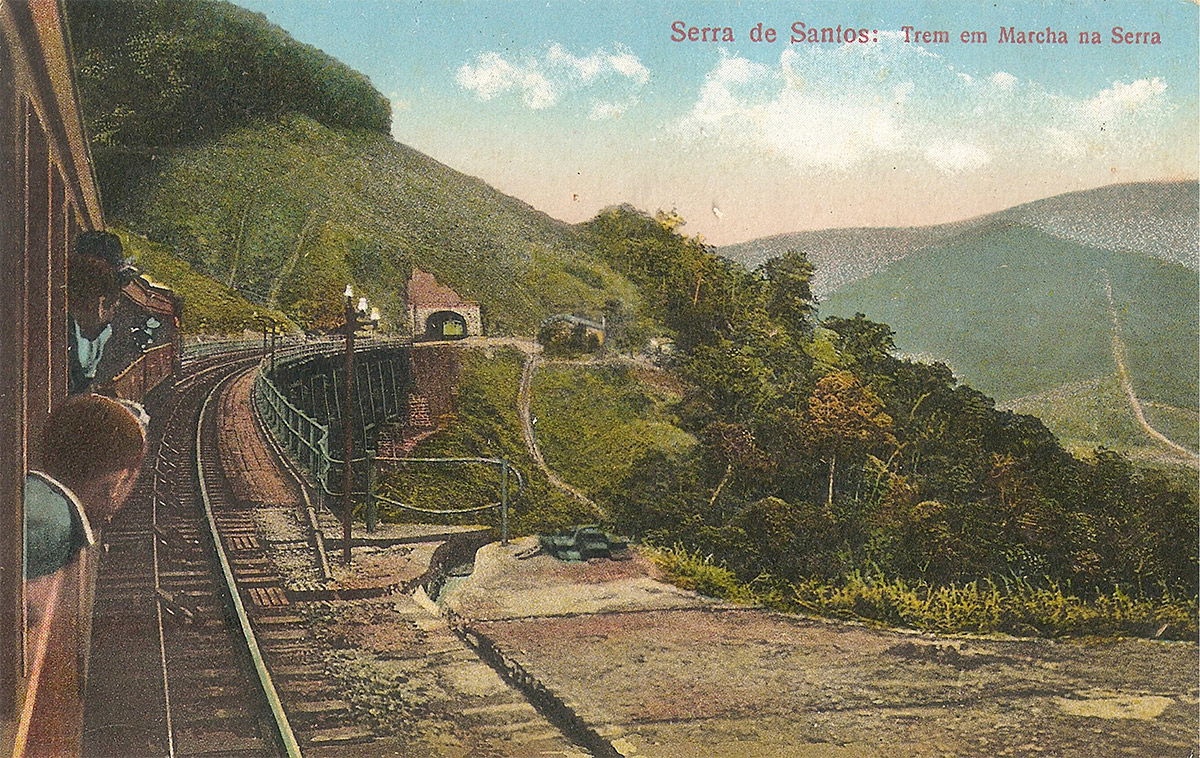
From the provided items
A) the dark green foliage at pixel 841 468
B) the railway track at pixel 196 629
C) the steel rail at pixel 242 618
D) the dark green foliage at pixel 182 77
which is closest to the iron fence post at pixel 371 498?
the railway track at pixel 196 629

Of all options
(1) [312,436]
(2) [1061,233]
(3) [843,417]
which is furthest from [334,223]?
(2) [1061,233]

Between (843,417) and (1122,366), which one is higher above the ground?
(1122,366)

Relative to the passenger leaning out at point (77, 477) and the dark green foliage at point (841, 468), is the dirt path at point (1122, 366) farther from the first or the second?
the passenger leaning out at point (77, 477)

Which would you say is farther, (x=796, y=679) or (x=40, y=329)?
(x=796, y=679)

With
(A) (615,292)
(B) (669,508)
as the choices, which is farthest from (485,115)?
(B) (669,508)

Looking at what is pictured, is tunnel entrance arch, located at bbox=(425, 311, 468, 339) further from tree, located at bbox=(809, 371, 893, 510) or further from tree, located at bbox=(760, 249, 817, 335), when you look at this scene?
tree, located at bbox=(809, 371, 893, 510)

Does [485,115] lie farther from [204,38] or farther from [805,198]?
[805,198]

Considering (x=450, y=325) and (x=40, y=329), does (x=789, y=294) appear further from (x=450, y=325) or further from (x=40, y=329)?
(x=40, y=329)
